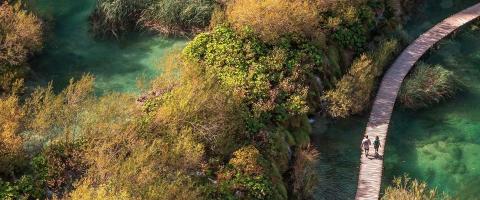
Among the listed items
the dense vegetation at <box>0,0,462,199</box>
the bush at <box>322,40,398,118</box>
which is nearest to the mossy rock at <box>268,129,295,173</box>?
the dense vegetation at <box>0,0,462,199</box>

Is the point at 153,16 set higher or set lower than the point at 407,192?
higher

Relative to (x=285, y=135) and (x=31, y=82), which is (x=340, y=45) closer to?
(x=285, y=135)

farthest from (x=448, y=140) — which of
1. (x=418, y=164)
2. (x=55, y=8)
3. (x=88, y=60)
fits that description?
(x=55, y=8)

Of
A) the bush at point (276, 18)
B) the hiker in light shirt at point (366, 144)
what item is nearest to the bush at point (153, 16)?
the bush at point (276, 18)

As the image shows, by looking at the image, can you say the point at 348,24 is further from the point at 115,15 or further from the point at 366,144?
the point at 115,15

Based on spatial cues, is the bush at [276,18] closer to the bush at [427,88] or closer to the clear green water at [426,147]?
the clear green water at [426,147]

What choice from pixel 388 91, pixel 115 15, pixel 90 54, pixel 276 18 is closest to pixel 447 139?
pixel 388 91
